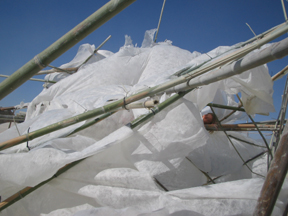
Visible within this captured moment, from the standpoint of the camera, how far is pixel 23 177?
647 mm

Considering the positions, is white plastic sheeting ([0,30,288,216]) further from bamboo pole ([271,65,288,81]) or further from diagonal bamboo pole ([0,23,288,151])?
bamboo pole ([271,65,288,81])

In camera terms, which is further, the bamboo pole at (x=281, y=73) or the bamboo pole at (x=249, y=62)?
the bamboo pole at (x=281, y=73)

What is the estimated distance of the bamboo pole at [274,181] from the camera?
1.26ft

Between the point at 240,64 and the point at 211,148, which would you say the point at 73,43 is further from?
the point at 211,148

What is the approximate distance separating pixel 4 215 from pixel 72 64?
190 cm

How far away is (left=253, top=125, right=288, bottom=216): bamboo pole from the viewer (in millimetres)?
384

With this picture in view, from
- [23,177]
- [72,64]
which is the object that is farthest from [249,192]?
[72,64]

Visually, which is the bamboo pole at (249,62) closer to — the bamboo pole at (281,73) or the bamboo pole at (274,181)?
the bamboo pole at (274,181)

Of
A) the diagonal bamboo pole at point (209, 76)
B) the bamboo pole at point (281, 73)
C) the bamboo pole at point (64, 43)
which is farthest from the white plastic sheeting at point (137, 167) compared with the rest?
the bamboo pole at point (64, 43)

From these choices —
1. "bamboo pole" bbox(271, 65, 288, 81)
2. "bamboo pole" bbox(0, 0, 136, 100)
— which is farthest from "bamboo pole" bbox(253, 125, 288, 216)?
"bamboo pole" bbox(271, 65, 288, 81)

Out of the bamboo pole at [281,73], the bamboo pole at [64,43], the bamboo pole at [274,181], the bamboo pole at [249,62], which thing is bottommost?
the bamboo pole at [281,73]

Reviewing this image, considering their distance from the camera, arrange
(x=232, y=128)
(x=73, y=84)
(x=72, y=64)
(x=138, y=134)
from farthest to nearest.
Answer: (x=72, y=64)
(x=73, y=84)
(x=232, y=128)
(x=138, y=134)

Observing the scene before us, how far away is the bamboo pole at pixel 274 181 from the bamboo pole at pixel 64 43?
45 cm

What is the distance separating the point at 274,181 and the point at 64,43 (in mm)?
545
